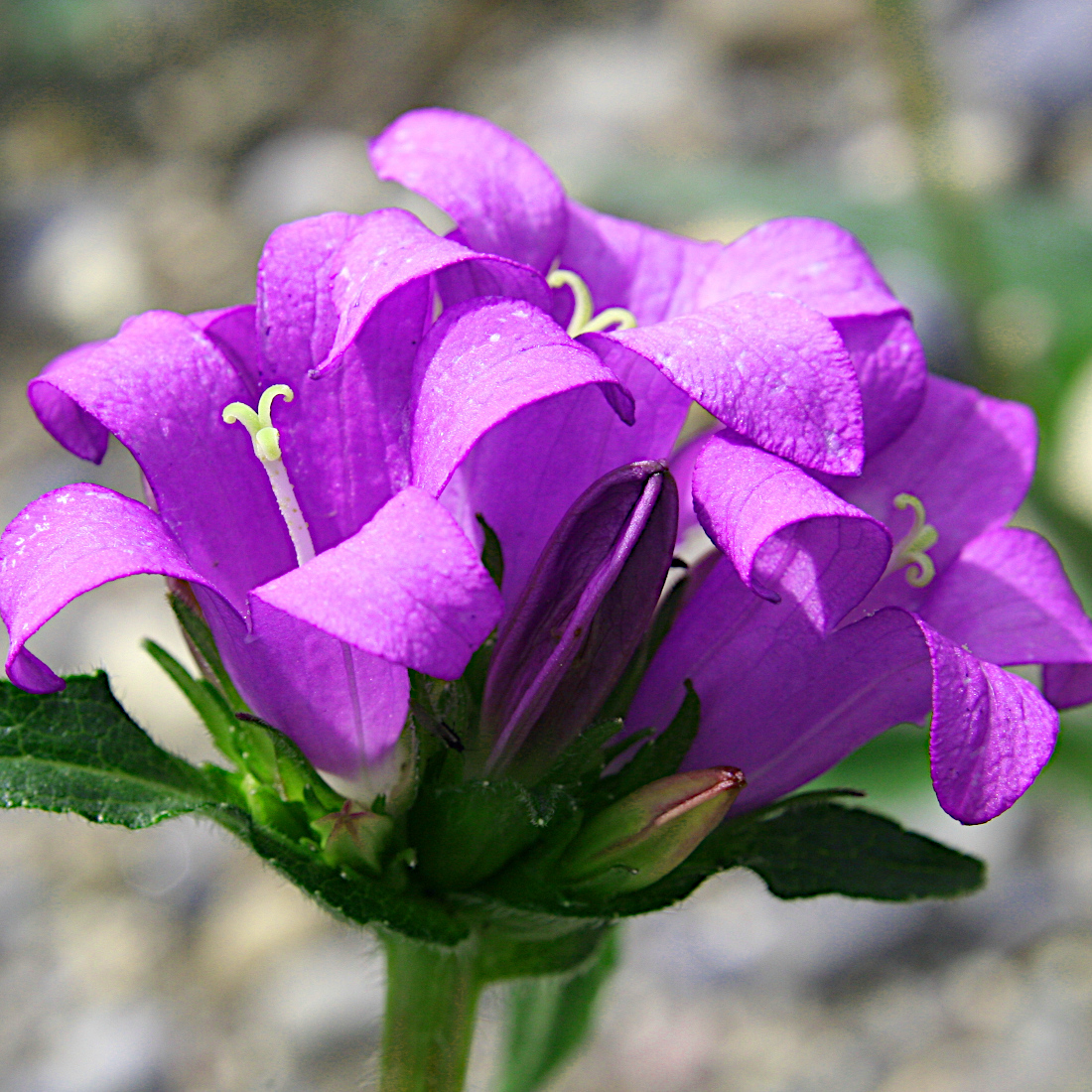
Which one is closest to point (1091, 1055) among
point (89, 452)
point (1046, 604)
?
point (1046, 604)

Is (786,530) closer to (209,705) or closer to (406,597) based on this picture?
(406,597)

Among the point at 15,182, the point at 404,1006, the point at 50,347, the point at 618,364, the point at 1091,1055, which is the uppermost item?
the point at 618,364

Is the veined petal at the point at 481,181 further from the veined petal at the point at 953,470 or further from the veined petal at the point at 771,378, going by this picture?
the veined petal at the point at 953,470

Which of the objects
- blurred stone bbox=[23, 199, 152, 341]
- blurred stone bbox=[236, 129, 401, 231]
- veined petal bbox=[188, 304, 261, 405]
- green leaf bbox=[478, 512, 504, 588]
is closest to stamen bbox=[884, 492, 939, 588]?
green leaf bbox=[478, 512, 504, 588]

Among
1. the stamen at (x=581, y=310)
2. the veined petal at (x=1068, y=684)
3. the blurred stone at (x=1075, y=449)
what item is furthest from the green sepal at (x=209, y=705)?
the blurred stone at (x=1075, y=449)

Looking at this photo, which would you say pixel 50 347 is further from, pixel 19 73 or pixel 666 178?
pixel 666 178
